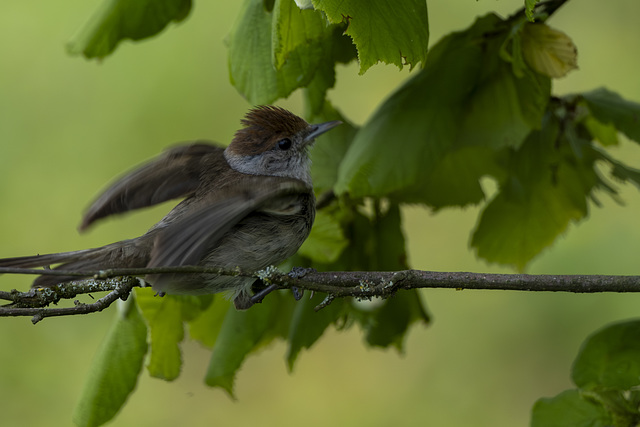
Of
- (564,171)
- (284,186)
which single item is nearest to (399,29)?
(284,186)

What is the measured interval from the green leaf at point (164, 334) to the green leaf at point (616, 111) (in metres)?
1.79

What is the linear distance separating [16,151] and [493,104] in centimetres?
501

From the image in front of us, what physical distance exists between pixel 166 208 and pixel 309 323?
11.3 ft

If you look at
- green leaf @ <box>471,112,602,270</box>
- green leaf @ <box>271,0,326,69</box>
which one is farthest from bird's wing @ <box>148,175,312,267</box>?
green leaf @ <box>471,112,602,270</box>

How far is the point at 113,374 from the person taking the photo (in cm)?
289

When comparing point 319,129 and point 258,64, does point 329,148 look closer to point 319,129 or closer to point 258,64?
point 319,129

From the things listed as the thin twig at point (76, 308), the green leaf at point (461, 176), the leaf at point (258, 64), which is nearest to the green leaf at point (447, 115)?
the green leaf at point (461, 176)

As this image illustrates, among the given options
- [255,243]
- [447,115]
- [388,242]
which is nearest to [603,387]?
[388,242]

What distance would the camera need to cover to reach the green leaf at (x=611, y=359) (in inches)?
107

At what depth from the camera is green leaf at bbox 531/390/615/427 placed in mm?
2631

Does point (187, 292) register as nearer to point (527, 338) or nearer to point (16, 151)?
point (527, 338)

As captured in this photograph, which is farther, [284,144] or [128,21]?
[284,144]

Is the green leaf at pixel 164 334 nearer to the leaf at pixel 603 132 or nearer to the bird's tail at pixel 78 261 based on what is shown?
the bird's tail at pixel 78 261

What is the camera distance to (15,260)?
2.72m
